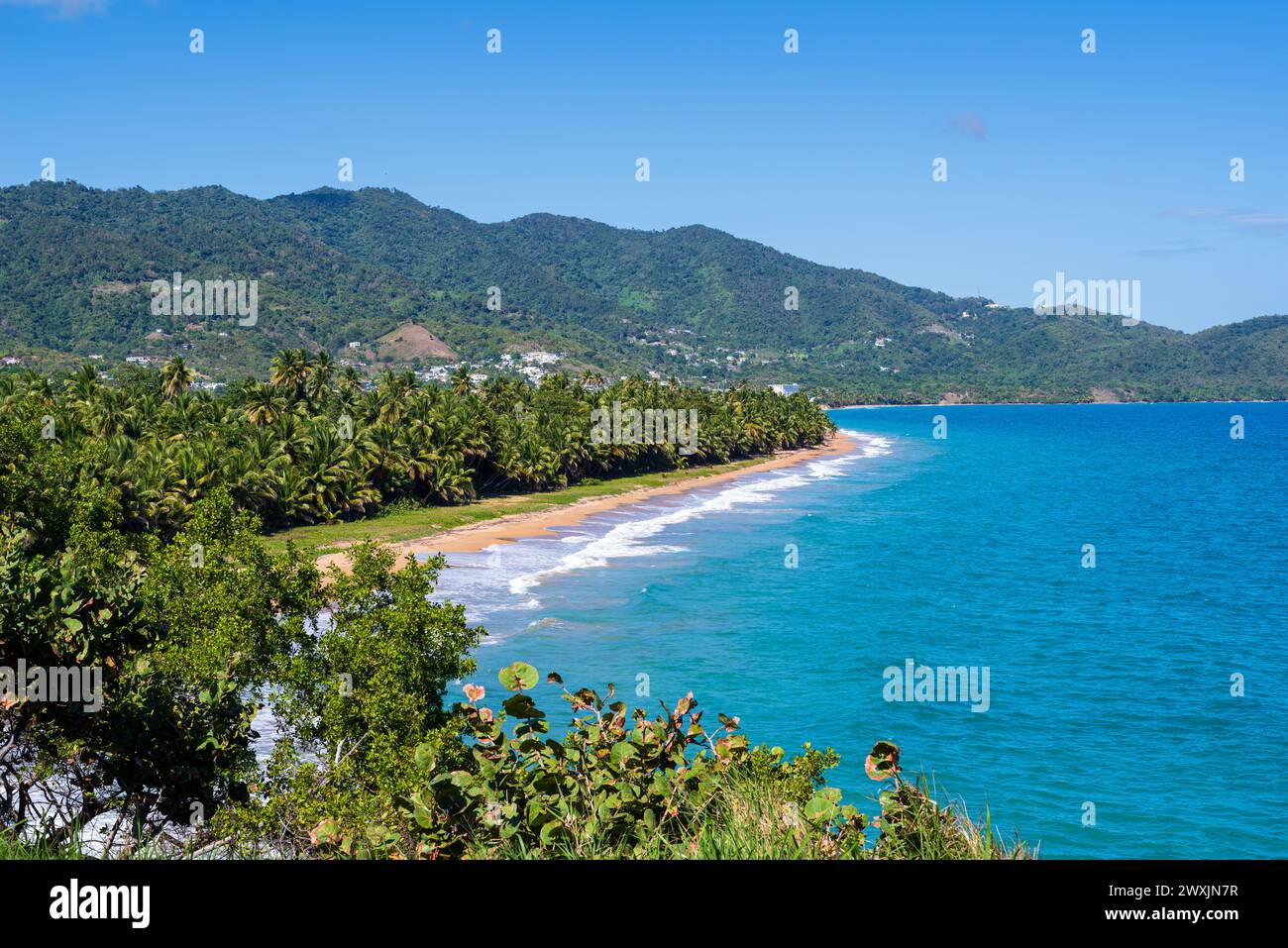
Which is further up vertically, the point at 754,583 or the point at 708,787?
the point at 708,787

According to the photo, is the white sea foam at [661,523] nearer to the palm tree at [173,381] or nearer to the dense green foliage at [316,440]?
the dense green foliage at [316,440]

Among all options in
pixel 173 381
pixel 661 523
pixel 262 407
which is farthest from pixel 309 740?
pixel 173 381

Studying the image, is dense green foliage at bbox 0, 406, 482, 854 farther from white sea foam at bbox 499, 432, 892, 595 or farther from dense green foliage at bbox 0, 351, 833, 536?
white sea foam at bbox 499, 432, 892, 595

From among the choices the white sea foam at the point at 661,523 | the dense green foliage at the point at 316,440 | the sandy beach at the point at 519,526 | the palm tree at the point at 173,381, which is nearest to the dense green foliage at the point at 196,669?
the sandy beach at the point at 519,526

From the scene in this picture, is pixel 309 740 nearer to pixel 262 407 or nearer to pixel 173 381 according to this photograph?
pixel 262 407

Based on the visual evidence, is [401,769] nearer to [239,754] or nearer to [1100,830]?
[239,754]
